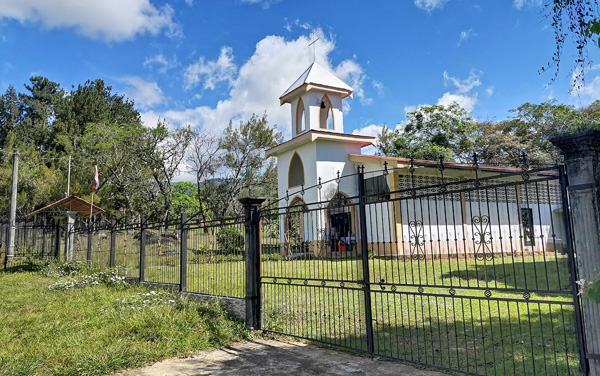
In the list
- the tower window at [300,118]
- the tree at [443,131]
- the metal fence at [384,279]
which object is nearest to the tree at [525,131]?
the tree at [443,131]

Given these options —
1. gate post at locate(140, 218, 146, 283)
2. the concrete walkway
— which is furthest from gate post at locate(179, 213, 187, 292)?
the concrete walkway

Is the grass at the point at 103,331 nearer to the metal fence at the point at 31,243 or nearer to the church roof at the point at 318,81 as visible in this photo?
the metal fence at the point at 31,243

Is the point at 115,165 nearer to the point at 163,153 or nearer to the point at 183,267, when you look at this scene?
the point at 163,153

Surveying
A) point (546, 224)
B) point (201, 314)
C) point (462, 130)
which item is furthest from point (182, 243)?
point (462, 130)

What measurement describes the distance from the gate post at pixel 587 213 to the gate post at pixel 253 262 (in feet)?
15.3

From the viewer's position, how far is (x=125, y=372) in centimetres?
511

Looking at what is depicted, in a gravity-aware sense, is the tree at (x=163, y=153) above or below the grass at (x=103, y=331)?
above

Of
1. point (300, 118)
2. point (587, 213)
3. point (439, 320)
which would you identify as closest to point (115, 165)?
point (300, 118)

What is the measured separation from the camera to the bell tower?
1911cm

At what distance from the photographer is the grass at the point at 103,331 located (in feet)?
17.1

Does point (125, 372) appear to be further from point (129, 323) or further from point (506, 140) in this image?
point (506, 140)

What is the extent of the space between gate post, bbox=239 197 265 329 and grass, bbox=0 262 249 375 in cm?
30

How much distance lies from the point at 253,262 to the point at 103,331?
255 cm

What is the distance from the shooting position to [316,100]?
63.5ft
